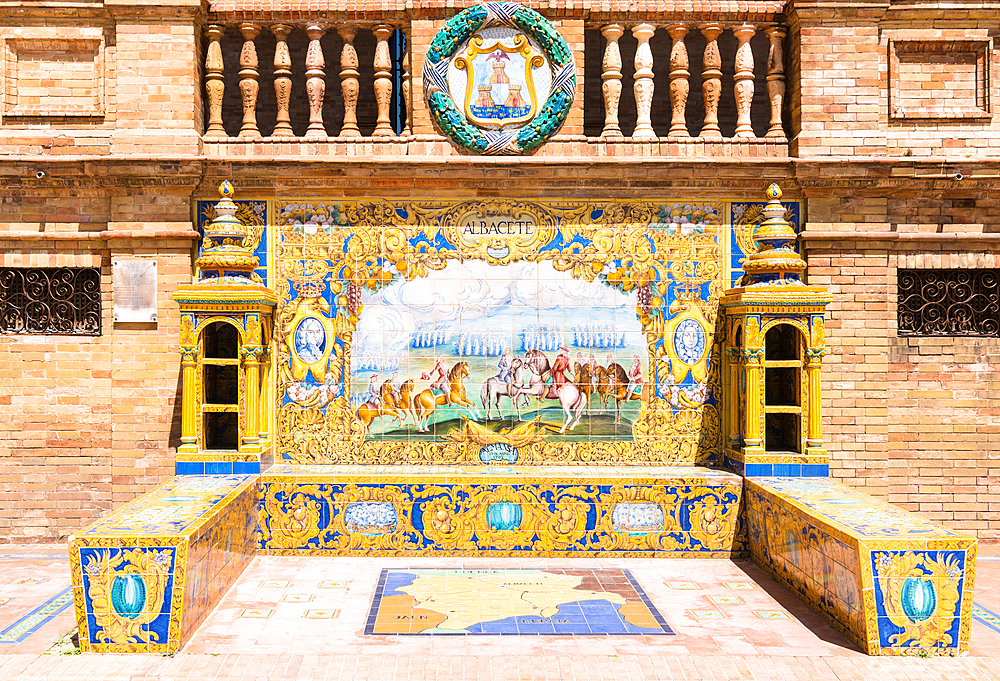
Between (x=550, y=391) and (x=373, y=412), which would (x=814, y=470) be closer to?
(x=550, y=391)

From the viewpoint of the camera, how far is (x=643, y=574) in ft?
25.1

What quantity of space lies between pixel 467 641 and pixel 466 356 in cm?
348

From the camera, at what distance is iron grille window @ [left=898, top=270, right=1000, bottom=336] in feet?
29.6

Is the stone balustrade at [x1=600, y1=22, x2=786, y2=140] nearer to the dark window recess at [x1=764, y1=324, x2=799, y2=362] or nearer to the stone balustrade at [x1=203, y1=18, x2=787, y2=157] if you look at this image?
the stone balustrade at [x1=203, y1=18, x2=787, y2=157]

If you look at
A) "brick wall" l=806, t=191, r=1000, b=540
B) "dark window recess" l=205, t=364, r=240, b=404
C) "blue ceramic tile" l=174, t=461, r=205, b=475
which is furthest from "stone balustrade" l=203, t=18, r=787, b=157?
"blue ceramic tile" l=174, t=461, r=205, b=475

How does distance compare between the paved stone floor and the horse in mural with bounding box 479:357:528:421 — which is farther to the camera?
the horse in mural with bounding box 479:357:528:421

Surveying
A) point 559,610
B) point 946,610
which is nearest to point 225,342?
point 559,610

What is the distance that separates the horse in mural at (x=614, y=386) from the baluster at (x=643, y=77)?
256cm

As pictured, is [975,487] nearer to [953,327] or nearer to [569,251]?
[953,327]

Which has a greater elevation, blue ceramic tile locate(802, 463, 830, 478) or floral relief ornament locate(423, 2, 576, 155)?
floral relief ornament locate(423, 2, 576, 155)

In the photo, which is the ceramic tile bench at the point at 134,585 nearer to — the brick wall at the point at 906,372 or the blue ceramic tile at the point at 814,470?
the blue ceramic tile at the point at 814,470

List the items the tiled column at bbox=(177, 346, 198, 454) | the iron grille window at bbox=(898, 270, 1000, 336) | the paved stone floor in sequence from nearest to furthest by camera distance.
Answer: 1. the paved stone floor
2. the tiled column at bbox=(177, 346, 198, 454)
3. the iron grille window at bbox=(898, 270, 1000, 336)

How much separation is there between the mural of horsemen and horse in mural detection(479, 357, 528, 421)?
1 cm

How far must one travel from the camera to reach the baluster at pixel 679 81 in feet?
29.5
